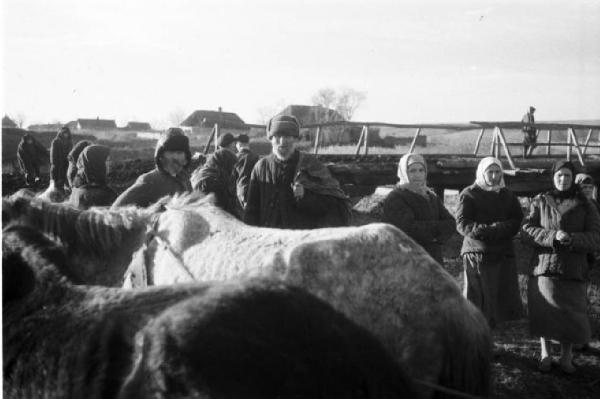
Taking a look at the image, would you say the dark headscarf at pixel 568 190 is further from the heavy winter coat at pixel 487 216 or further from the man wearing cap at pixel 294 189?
the man wearing cap at pixel 294 189

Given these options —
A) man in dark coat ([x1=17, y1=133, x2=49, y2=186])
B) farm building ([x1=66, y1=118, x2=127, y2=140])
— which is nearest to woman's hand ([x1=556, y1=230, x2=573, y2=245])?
man in dark coat ([x1=17, y1=133, x2=49, y2=186])

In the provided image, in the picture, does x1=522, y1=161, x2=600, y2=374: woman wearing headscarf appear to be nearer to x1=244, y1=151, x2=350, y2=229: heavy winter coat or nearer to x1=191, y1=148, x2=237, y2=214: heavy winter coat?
x1=244, y1=151, x2=350, y2=229: heavy winter coat

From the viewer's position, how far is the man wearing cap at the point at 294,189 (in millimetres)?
3934

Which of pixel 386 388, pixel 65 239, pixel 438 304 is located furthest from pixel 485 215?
pixel 386 388

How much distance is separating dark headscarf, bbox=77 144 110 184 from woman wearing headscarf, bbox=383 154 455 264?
2197mm

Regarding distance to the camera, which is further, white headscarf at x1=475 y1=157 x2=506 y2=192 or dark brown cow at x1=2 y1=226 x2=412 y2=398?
white headscarf at x1=475 y1=157 x2=506 y2=192

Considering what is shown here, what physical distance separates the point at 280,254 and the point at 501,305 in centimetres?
302

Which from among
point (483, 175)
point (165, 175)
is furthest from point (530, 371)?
point (165, 175)

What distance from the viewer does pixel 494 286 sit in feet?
16.2

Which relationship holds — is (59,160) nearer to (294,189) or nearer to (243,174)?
(243,174)

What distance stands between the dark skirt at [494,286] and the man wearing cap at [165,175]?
2551mm

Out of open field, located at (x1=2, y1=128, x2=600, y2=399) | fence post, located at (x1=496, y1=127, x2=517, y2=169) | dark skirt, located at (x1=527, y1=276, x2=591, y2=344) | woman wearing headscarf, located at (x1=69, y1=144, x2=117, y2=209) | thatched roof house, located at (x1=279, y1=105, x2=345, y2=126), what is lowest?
open field, located at (x1=2, y1=128, x2=600, y2=399)

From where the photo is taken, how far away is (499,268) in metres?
4.96

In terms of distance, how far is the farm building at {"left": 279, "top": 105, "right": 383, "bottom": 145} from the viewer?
21.7m
